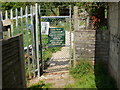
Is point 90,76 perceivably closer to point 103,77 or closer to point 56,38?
point 103,77

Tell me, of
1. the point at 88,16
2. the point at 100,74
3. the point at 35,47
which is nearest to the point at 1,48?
the point at 35,47

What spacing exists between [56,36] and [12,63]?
11.9 ft

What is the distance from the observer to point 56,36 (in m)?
5.61

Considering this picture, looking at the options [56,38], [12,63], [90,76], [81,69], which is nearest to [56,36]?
[56,38]

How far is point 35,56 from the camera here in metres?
5.32

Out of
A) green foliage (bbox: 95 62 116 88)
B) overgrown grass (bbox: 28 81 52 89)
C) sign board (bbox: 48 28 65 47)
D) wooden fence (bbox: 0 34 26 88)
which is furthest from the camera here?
sign board (bbox: 48 28 65 47)

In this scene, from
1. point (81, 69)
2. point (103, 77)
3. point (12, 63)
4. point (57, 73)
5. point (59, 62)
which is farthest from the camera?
point (59, 62)

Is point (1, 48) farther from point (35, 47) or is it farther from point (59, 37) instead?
point (59, 37)

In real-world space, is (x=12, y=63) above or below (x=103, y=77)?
above

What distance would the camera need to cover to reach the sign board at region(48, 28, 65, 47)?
5586 millimetres

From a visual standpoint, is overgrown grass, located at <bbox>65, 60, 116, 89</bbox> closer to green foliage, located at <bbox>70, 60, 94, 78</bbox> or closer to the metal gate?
green foliage, located at <bbox>70, 60, 94, 78</bbox>

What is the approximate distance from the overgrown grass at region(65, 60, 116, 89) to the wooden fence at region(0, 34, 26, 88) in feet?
8.30

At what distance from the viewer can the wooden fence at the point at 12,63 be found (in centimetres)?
184

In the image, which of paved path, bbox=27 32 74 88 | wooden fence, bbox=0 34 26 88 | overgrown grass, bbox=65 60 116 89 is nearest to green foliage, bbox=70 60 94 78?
overgrown grass, bbox=65 60 116 89
